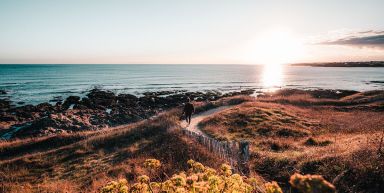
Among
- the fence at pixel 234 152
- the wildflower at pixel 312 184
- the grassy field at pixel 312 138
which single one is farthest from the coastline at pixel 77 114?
the wildflower at pixel 312 184

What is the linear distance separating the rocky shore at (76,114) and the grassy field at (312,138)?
59.6ft

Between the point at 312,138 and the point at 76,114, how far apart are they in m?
33.8

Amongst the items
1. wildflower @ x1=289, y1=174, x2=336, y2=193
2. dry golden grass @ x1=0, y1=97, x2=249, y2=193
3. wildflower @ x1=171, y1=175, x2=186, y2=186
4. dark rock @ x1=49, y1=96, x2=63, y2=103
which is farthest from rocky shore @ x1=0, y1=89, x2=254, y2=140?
wildflower @ x1=289, y1=174, x2=336, y2=193

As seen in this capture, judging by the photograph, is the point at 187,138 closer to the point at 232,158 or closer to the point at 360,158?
the point at 232,158

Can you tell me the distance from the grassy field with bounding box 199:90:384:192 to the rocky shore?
1817 centimetres

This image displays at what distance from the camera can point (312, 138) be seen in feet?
59.0

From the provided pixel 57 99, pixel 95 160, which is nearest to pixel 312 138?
pixel 95 160

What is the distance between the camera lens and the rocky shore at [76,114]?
3375cm

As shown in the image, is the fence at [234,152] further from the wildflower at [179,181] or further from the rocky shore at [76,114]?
the rocky shore at [76,114]

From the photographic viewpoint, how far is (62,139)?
2500 centimetres

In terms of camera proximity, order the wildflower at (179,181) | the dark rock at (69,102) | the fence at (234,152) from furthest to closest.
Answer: the dark rock at (69,102), the fence at (234,152), the wildflower at (179,181)

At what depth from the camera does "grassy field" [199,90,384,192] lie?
32.5 feet

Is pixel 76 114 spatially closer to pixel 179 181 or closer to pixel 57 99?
pixel 57 99

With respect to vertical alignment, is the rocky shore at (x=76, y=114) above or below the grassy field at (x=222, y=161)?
below
